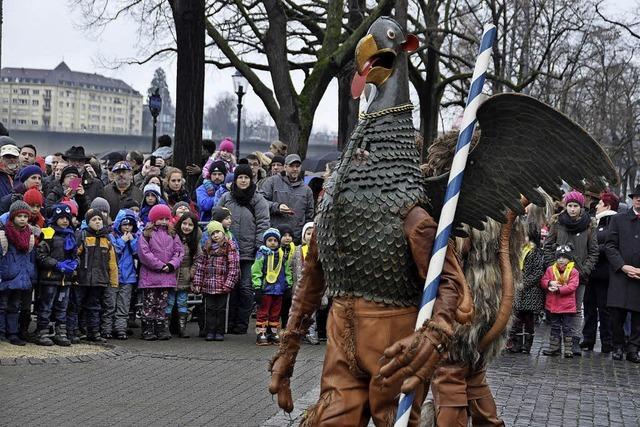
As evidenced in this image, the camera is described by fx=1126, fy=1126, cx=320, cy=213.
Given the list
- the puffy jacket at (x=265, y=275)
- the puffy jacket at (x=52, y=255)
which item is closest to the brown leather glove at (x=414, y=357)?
the puffy jacket at (x=52, y=255)

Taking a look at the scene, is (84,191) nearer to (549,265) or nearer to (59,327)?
(59,327)

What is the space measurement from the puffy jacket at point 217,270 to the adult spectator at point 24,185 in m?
2.06

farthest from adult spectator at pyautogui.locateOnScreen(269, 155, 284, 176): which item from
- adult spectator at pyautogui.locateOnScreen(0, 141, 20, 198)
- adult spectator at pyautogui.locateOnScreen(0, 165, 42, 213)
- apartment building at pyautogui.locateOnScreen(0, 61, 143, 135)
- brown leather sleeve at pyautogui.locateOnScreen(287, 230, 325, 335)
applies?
apartment building at pyautogui.locateOnScreen(0, 61, 143, 135)

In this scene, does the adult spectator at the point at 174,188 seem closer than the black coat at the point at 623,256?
No

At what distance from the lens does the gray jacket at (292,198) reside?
1445 centimetres

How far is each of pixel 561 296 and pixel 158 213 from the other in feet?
16.1

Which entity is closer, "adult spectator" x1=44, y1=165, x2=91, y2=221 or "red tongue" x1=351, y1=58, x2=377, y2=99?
"red tongue" x1=351, y1=58, x2=377, y2=99

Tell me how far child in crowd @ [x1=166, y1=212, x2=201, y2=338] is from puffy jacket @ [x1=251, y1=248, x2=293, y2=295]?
726 mm

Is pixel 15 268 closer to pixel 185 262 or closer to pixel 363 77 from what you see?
pixel 185 262

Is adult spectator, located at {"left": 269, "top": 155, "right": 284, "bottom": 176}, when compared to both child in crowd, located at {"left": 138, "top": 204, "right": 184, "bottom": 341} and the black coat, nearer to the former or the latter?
child in crowd, located at {"left": 138, "top": 204, "right": 184, "bottom": 341}

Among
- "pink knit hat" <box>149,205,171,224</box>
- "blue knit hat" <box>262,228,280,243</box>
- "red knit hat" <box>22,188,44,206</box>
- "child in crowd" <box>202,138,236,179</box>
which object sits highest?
"child in crowd" <box>202,138,236,179</box>

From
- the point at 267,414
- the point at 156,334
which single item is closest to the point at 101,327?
the point at 156,334

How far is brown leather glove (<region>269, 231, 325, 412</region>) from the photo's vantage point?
18.1ft

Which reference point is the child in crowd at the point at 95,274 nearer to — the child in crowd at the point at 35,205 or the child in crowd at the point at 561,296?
the child in crowd at the point at 35,205
